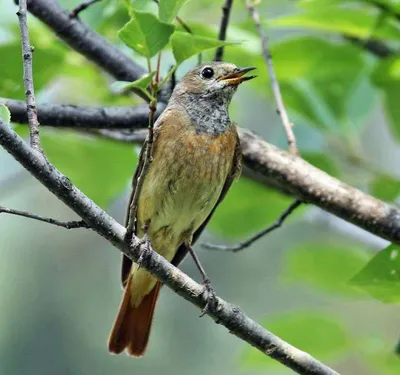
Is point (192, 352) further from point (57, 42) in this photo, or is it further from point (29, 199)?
point (57, 42)

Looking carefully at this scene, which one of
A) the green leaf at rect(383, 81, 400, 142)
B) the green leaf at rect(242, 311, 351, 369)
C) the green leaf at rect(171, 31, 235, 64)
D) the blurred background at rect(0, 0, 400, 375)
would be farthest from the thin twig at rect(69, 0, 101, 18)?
the green leaf at rect(242, 311, 351, 369)

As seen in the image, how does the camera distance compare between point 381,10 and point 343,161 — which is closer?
point 381,10

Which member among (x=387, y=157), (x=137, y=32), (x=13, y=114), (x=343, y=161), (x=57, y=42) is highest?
(x=387, y=157)

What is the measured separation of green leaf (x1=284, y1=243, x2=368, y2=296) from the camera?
13.6 ft

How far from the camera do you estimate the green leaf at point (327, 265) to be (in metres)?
4.14

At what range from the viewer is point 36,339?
707 cm

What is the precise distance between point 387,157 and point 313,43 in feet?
21.1

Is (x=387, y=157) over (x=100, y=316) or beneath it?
over

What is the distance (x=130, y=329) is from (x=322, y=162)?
144 cm

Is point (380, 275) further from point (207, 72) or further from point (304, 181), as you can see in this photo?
point (207, 72)

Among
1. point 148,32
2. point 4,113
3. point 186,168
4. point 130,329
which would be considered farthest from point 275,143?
point 4,113

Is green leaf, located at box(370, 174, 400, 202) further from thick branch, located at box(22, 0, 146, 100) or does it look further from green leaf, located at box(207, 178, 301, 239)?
thick branch, located at box(22, 0, 146, 100)

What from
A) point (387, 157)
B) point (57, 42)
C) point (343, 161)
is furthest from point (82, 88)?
point (387, 157)

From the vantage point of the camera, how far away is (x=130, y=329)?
4617 millimetres
